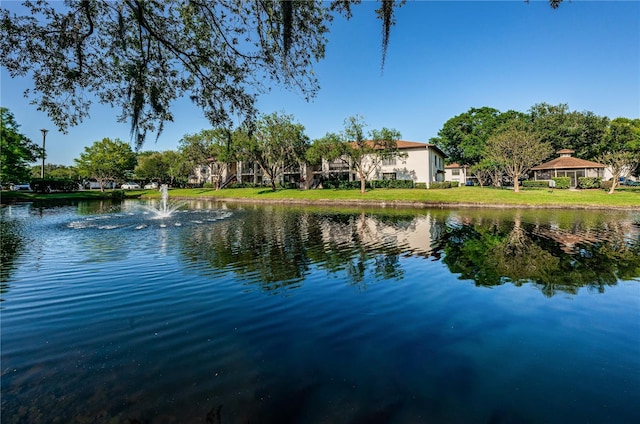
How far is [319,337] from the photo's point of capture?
235 inches

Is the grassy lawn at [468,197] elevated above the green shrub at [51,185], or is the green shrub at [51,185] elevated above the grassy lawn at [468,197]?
the green shrub at [51,185]

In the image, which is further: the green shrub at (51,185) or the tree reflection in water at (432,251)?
the green shrub at (51,185)

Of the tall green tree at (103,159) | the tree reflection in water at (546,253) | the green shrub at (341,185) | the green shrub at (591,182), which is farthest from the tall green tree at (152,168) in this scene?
the green shrub at (591,182)

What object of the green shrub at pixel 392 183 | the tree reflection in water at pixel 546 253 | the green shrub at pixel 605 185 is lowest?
the tree reflection in water at pixel 546 253

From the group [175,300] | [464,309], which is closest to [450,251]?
[464,309]

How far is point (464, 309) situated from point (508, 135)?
1775 inches

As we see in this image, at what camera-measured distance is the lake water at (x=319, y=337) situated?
13.4 ft

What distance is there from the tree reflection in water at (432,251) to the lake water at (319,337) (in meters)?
0.15

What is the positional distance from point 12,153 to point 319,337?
52.2 meters

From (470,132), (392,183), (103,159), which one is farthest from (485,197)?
(103,159)

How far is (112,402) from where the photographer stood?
4074 millimetres

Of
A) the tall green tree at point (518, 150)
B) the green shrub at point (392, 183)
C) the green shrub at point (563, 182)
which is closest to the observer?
the tall green tree at point (518, 150)

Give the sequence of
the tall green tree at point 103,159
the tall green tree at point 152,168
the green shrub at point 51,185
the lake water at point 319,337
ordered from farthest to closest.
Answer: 1. the tall green tree at point 152,168
2. the tall green tree at point 103,159
3. the green shrub at point 51,185
4. the lake water at point 319,337

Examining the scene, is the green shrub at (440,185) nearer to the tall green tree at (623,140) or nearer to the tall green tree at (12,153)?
the tall green tree at (623,140)
